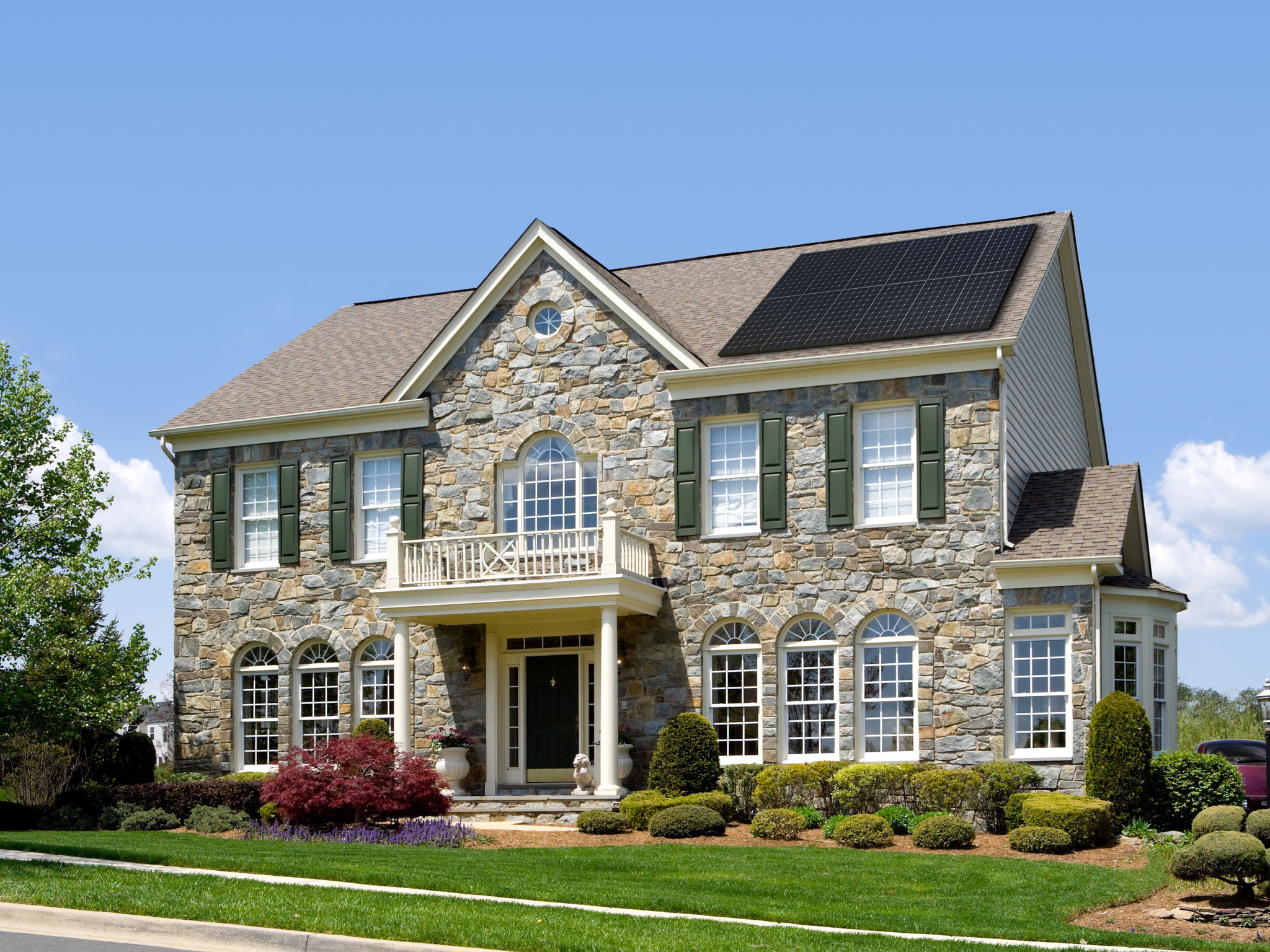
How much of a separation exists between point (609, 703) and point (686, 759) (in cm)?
146

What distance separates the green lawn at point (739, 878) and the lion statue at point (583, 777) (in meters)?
3.91

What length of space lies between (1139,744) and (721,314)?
10466 mm

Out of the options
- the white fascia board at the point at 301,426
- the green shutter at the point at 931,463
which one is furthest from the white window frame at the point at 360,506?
the green shutter at the point at 931,463

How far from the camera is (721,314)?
84.9ft

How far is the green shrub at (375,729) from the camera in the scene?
2392 cm

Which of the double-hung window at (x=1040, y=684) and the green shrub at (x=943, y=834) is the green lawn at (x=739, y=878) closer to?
the green shrub at (x=943, y=834)

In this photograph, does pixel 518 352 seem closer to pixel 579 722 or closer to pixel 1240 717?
pixel 579 722

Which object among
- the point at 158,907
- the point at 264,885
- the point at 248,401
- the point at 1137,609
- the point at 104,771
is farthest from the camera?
the point at 248,401

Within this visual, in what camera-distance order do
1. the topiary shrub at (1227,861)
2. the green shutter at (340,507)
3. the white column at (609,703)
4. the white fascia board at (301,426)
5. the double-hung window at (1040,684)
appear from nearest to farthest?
the topiary shrub at (1227,861)
the double-hung window at (1040,684)
the white column at (609,703)
the white fascia board at (301,426)
the green shutter at (340,507)

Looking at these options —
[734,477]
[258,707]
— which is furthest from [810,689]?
[258,707]

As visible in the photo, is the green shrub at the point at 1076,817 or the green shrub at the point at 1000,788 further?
the green shrub at the point at 1000,788

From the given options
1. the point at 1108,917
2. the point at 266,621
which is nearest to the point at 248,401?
the point at 266,621

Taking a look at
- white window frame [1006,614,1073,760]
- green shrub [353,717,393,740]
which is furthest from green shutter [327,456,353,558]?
white window frame [1006,614,1073,760]

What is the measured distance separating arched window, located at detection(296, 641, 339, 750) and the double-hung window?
1172 centimetres
